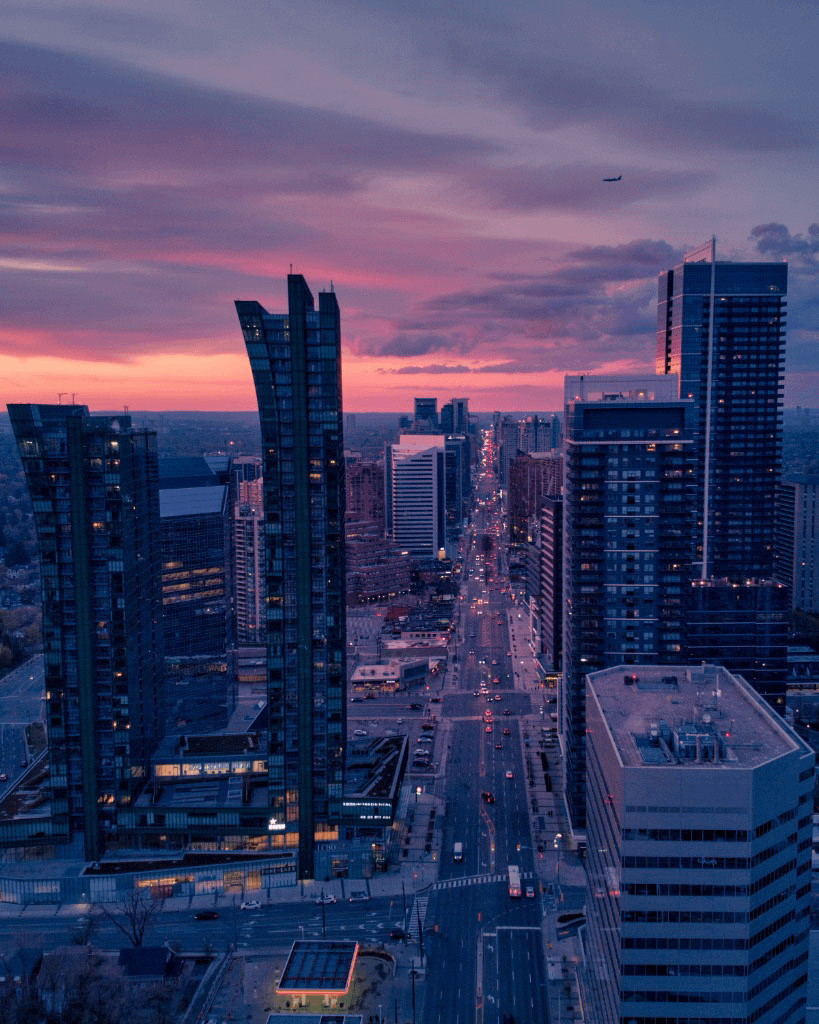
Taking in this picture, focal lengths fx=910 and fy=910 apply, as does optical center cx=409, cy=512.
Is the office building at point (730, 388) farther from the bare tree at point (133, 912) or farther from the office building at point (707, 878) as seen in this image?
the bare tree at point (133, 912)

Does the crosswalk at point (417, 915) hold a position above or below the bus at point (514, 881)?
below

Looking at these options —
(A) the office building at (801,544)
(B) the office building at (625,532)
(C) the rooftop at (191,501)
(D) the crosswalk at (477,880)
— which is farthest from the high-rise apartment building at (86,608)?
(A) the office building at (801,544)

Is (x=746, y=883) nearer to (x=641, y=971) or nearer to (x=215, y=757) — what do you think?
(x=641, y=971)

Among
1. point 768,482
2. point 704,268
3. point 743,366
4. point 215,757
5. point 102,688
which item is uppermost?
point 704,268

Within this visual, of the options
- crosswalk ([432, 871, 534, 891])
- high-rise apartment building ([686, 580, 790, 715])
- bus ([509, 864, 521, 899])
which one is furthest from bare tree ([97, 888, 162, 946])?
high-rise apartment building ([686, 580, 790, 715])

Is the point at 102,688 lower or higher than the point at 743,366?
lower

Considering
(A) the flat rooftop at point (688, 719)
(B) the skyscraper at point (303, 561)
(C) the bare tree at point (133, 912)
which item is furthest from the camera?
(B) the skyscraper at point (303, 561)

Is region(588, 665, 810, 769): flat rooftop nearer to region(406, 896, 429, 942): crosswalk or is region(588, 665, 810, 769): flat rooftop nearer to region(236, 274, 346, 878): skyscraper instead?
region(406, 896, 429, 942): crosswalk

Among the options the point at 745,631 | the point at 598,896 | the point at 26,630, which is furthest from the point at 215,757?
the point at 26,630
